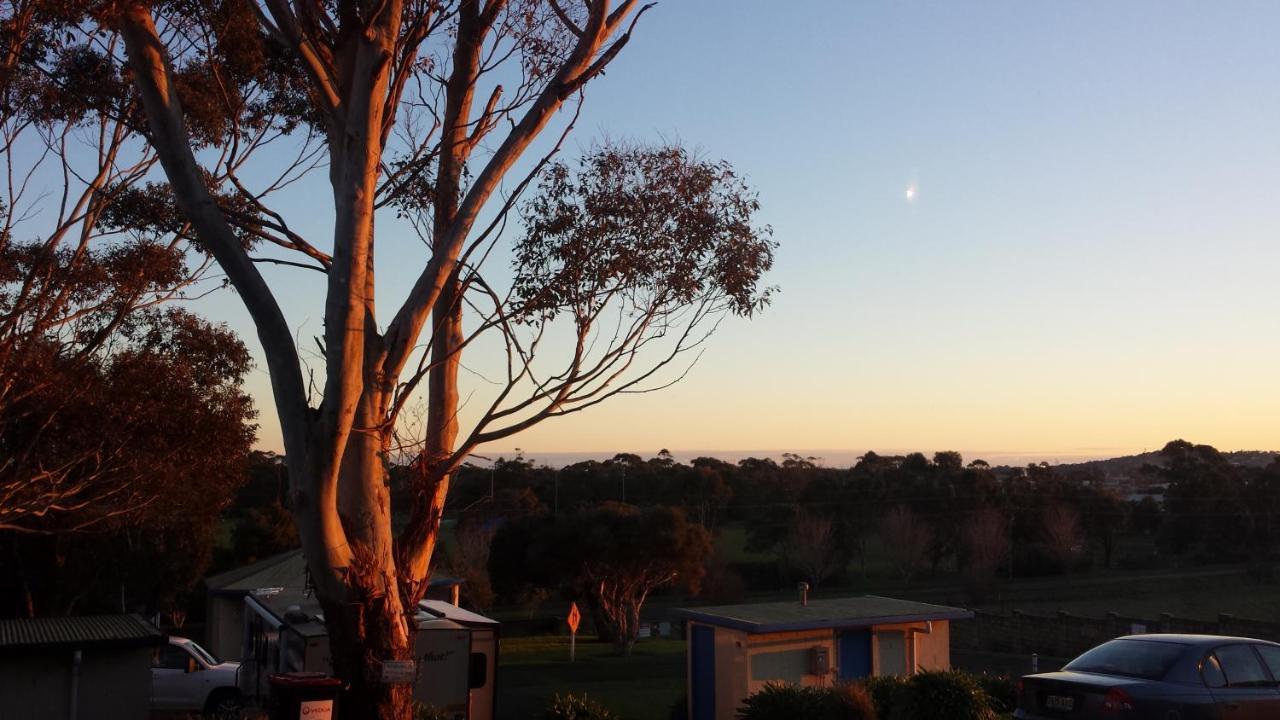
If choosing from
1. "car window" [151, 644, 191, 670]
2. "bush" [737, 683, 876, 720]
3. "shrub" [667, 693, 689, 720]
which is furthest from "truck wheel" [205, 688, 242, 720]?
"bush" [737, 683, 876, 720]

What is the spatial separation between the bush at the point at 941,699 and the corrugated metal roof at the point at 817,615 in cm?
538

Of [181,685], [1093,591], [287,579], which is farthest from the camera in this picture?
[1093,591]

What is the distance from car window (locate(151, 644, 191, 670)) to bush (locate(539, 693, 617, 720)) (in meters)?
7.99

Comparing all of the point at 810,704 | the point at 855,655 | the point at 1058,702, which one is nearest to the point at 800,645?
the point at 855,655

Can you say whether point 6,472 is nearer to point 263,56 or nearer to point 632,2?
point 263,56

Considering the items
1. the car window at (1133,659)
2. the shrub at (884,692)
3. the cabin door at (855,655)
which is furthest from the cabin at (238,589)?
the car window at (1133,659)

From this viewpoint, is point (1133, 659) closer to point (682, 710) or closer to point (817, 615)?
point (817, 615)

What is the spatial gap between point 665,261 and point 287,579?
732 inches

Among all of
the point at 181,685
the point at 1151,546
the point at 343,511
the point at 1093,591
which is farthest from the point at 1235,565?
the point at 343,511

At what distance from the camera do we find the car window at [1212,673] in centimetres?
954

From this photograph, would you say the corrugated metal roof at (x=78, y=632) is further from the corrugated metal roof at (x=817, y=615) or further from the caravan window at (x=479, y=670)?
the corrugated metal roof at (x=817, y=615)

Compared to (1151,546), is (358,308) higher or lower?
higher

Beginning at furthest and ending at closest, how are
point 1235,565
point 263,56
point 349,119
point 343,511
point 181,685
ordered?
point 1235,565
point 181,685
point 263,56
point 349,119
point 343,511

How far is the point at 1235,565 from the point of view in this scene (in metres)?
62.0
